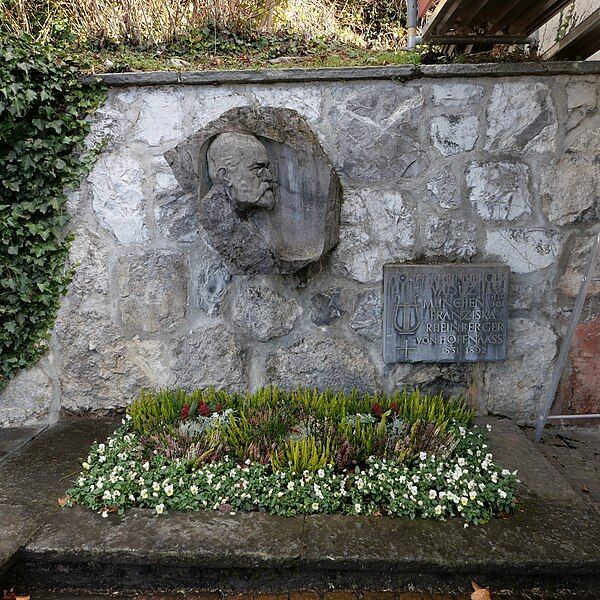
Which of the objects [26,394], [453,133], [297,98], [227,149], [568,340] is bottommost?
[26,394]

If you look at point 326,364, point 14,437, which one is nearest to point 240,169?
point 326,364

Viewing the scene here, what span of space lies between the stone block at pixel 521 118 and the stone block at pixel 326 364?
138cm

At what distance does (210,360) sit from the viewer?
2977 mm

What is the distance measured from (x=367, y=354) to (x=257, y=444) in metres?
0.89

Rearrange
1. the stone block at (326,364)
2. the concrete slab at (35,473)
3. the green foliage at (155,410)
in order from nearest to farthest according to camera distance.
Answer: the concrete slab at (35,473) < the green foliage at (155,410) < the stone block at (326,364)

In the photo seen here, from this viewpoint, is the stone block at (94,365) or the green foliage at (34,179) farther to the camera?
the stone block at (94,365)

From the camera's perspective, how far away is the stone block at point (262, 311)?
2908 millimetres

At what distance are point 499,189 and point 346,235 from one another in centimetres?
88

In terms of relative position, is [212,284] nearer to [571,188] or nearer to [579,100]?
[571,188]

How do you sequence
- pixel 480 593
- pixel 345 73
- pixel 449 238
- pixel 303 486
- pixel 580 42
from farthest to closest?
pixel 449 238
pixel 345 73
pixel 580 42
pixel 303 486
pixel 480 593

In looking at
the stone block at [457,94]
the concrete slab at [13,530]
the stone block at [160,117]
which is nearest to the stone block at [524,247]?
the stone block at [457,94]

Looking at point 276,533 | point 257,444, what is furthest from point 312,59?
point 276,533

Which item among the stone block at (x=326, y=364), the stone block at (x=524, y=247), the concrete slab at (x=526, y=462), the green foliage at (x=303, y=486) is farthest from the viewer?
the stone block at (x=326, y=364)

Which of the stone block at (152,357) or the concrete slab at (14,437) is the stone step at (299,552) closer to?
the concrete slab at (14,437)
